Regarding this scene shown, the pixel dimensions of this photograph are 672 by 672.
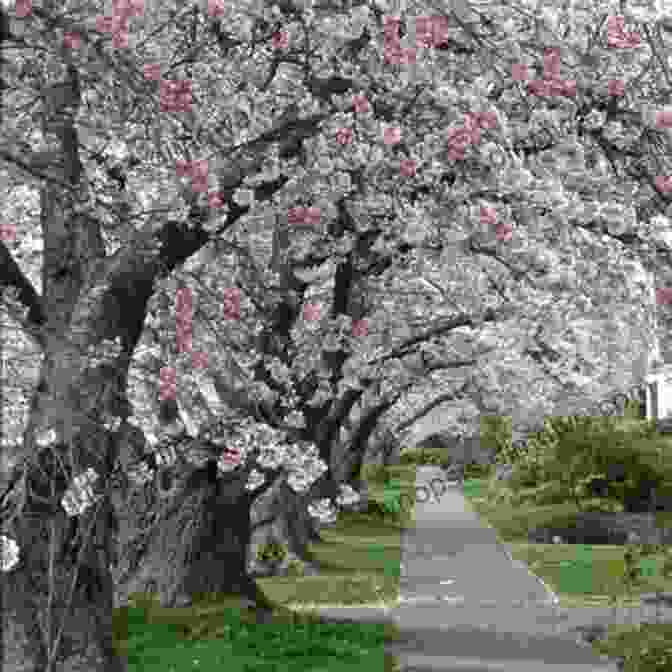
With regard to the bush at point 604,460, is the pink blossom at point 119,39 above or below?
above

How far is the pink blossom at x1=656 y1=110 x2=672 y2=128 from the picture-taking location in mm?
10703

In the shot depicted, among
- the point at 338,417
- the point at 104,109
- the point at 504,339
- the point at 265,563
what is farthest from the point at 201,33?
the point at 265,563

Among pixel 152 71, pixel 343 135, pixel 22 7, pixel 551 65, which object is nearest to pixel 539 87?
pixel 551 65

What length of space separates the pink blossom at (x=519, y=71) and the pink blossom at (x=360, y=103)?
1.03 metres

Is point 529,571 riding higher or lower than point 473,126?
lower

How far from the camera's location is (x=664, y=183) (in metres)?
10.6

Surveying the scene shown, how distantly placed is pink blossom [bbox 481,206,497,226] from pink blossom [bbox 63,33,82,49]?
3733 mm

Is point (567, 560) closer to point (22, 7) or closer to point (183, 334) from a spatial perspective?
point (183, 334)

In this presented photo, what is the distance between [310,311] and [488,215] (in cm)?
695

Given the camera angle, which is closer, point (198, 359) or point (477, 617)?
point (198, 359)

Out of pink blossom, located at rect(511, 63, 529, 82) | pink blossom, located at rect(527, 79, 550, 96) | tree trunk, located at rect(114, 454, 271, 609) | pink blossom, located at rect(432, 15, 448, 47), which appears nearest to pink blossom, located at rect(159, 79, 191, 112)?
pink blossom, located at rect(432, 15, 448, 47)

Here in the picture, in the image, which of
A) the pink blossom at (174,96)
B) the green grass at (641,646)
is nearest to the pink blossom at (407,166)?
the pink blossom at (174,96)

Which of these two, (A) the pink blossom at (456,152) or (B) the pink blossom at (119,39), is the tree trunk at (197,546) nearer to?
(A) the pink blossom at (456,152)

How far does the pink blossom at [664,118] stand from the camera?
35.1 ft
